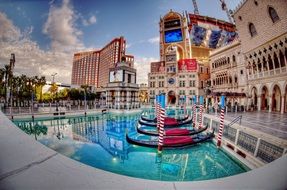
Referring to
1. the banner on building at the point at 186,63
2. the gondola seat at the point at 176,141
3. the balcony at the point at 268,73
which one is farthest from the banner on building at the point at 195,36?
the gondola seat at the point at 176,141

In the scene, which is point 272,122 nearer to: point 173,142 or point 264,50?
point 264,50

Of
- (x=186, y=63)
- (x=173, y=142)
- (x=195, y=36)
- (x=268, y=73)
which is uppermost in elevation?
(x=195, y=36)

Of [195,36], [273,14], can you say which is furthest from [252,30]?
[195,36]

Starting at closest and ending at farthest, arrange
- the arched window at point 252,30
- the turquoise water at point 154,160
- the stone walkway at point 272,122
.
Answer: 1. the stone walkway at point 272,122
2. the arched window at point 252,30
3. the turquoise water at point 154,160

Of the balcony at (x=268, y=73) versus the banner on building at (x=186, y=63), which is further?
the banner on building at (x=186, y=63)

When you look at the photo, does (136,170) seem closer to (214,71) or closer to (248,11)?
(248,11)

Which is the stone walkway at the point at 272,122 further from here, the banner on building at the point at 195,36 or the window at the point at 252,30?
the banner on building at the point at 195,36

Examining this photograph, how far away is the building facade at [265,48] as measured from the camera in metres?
0.95

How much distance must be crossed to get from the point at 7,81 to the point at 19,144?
477 millimetres

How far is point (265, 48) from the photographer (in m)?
1.24

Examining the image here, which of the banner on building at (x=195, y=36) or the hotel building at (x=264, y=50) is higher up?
the banner on building at (x=195, y=36)

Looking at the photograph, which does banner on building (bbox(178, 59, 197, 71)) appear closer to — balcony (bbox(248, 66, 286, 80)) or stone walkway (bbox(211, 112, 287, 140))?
balcony (bbox(248, 66, 286, 80))

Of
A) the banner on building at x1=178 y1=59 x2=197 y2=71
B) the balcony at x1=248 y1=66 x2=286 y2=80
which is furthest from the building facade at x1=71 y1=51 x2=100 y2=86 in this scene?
the banner on building at x1=178 y1=59 x2=197 y2=71

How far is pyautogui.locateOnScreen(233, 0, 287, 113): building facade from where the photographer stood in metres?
0.95
